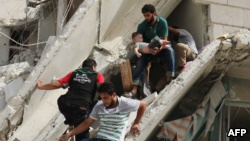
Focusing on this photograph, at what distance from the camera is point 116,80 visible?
9328 millimetres

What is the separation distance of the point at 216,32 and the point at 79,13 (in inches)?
80.7

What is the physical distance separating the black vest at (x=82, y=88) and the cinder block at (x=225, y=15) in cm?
268

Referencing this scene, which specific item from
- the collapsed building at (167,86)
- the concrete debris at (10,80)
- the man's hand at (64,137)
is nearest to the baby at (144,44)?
the collapsed building at (167,86)

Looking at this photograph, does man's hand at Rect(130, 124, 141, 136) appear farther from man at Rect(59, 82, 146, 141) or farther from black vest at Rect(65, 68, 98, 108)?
black vest at Rect(65, 68, 98, 108)

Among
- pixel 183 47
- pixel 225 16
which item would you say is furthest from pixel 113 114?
pixel 225 16

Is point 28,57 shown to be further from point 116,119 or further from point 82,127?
point 116,119

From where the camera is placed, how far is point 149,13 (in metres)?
8.30

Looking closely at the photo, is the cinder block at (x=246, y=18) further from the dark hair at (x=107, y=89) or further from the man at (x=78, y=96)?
the dark hair at (x=107, y=89)

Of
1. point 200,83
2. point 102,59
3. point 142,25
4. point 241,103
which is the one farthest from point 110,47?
point 241,103

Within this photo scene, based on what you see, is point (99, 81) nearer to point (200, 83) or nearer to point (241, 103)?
point (200, 83)

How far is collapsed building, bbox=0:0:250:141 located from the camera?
7.99m

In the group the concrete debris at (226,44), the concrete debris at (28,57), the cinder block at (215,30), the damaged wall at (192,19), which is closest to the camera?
the concrete debris at (226,44)

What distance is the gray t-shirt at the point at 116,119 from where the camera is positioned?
270 inches

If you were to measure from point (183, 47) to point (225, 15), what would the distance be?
121cm
